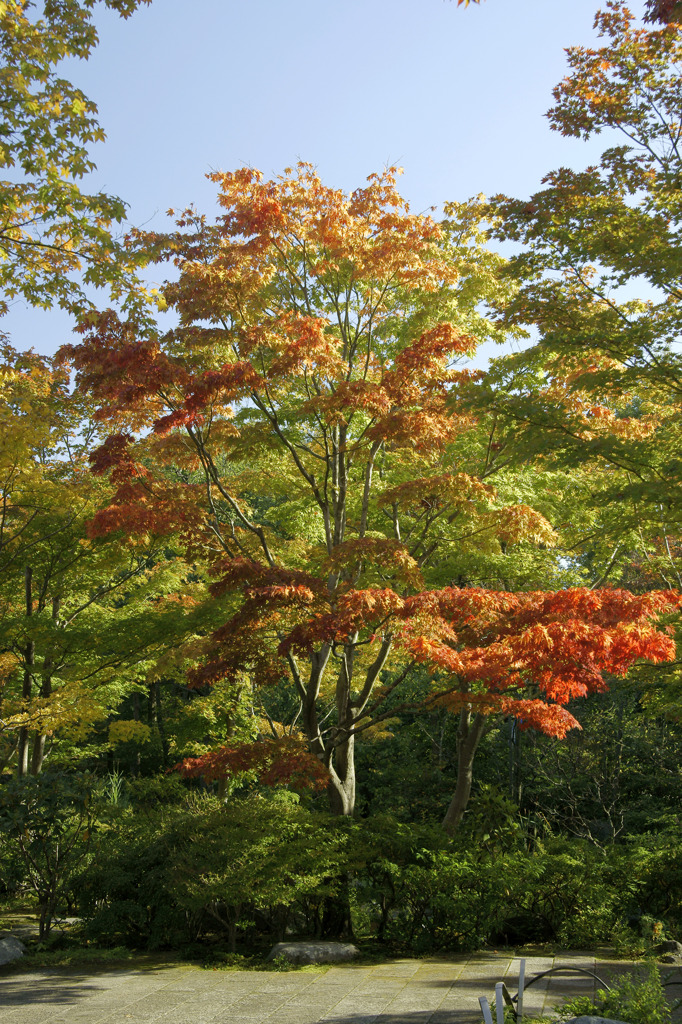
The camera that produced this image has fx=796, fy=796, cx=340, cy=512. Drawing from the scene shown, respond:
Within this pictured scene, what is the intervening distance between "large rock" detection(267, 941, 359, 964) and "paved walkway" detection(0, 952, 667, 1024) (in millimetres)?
258

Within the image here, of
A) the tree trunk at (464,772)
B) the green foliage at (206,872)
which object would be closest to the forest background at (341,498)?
the green foliage at (206,872)

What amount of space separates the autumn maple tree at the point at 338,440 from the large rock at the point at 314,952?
1.64 m

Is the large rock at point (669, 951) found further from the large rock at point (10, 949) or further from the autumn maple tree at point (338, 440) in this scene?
the large rock at point (10, 949)

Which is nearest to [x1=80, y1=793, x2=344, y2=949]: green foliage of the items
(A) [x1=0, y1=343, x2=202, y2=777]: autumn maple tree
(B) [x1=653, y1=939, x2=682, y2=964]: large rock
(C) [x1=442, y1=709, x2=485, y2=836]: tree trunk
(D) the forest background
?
(D) the forest background

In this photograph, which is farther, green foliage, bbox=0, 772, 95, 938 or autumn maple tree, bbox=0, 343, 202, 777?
autumn maple tree, bbox=0, 343, 202, 777

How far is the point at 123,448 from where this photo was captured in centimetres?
841

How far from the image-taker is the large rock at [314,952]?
721cm

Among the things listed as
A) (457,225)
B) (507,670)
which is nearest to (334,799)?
(507,670)

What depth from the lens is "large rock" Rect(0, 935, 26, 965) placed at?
7293mm

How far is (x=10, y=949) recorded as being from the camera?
7457mm

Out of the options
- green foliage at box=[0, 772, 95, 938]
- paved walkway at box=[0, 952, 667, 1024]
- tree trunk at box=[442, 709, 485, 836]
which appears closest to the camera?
paved walkway at box=[0, 952, 667, 1024]

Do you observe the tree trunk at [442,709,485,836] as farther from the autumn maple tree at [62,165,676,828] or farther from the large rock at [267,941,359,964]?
the large rock at [267,941,359,964]

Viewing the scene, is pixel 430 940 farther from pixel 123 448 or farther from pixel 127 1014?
pixel 123 448

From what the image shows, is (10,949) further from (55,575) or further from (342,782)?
(55,575)
